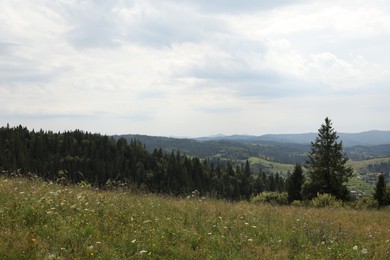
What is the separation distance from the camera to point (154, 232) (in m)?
7.07

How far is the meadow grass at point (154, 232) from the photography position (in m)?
5.97

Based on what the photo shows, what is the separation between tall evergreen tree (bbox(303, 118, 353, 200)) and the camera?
150 ft

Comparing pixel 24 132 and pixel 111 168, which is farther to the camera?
pixel 24 132

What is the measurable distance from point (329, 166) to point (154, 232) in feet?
143

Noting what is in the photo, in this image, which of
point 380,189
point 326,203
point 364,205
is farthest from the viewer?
point 380,189

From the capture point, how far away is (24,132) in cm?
13500

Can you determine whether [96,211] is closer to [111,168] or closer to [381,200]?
[381,200]

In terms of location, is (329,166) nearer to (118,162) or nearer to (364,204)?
(364,204)

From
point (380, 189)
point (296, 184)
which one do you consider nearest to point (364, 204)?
point (380, 189)

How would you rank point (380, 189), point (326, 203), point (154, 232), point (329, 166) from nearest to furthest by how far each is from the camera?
point (154, 232)
point (326, 203)
point (329, 166)
point (380, 189)

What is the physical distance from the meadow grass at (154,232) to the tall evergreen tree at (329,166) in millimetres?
38272

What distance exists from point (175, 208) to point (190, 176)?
12028 cm

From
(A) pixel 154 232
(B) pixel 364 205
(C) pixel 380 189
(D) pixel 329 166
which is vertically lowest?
(C) pixel 380 189

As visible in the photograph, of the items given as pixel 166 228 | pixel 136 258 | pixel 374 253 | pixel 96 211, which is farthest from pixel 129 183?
pixel 374 253
